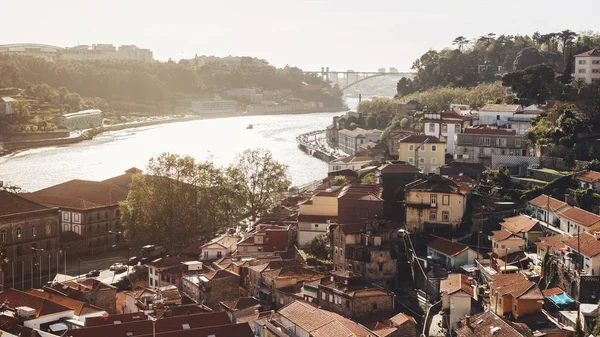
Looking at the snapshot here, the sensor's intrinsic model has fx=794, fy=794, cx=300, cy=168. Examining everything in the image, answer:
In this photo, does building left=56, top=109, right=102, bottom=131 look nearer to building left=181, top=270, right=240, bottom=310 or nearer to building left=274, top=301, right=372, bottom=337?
building left=181, top=270, right=240, bottom=310

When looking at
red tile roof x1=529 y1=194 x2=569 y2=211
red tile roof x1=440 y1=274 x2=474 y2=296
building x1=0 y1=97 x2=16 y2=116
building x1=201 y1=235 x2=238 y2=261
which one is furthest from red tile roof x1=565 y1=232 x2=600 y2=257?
building x1=0 y1=97 x2=16 y2=116

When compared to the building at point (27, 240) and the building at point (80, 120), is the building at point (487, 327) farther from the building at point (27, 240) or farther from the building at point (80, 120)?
the building at point (80, 120)

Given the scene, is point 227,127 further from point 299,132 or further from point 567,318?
point 567,318

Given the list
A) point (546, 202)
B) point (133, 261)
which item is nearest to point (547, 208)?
point (546, 202)

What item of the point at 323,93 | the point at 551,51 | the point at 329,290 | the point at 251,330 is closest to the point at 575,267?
the point at 329,290

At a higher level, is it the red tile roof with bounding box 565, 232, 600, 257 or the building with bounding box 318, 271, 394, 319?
the red tile roof with bounding box 565, 232, 600, 257

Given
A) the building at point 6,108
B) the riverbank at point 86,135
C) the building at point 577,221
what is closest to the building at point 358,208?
the building at point 577,221
